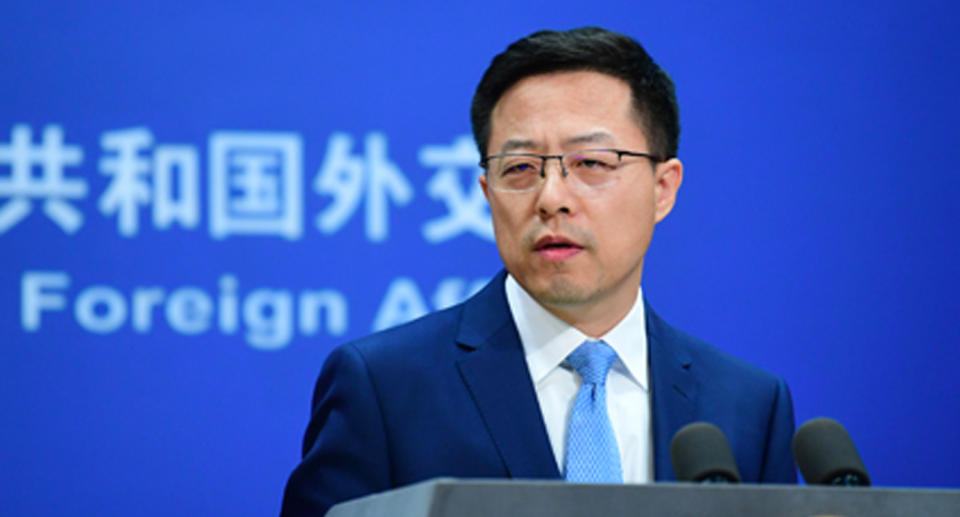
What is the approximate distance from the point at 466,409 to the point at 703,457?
676 mm

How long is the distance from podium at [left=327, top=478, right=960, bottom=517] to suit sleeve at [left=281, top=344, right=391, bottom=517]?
0.66 meters

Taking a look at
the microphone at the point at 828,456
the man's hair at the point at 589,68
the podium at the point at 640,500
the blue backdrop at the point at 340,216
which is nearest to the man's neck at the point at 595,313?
the man's hair at the point at 589,68

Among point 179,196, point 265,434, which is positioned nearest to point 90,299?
point 179,196

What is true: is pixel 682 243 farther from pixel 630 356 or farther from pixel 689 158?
pixel 630 356

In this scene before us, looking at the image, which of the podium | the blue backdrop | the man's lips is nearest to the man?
the man's lips

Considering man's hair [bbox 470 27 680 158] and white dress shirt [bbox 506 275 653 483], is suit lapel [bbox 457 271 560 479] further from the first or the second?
man's hair [bbox 470 27 680 158]

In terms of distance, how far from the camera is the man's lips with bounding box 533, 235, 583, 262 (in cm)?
178

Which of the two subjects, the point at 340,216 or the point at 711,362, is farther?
the point at 340,216

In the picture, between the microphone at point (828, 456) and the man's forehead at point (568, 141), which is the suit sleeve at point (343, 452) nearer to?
the man's forehead at point (568, 141)

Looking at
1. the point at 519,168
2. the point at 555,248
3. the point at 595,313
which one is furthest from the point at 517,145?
the point at 595,313

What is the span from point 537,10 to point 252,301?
0.97 meters

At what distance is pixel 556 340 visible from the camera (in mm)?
1829

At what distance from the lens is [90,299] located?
2678mm

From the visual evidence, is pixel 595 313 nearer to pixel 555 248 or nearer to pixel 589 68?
pixel 555 248
